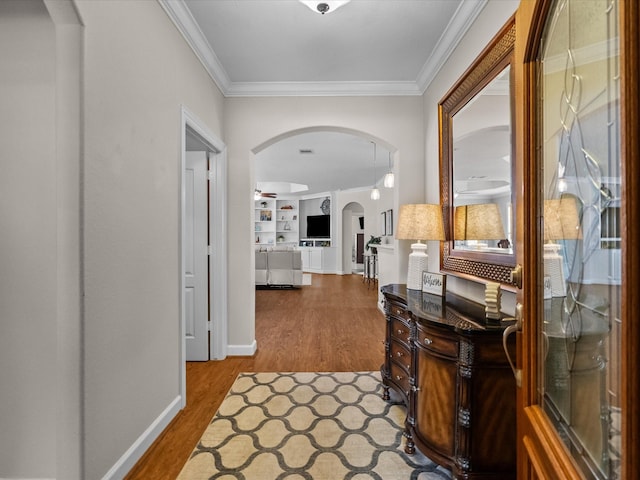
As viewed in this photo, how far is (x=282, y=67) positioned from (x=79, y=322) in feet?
8.09

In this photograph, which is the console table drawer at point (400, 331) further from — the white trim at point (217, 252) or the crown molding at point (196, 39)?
the crown molding at point (196, 39)

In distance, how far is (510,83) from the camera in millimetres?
1590

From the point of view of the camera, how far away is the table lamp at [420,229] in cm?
215

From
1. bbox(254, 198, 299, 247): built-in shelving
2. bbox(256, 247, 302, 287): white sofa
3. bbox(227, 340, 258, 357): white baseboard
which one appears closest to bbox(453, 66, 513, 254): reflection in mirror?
bbox(227, 340, 258, 357): white baseboard

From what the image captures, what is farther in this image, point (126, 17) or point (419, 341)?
point (419, 341)

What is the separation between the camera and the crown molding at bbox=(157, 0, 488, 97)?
6.40 ft

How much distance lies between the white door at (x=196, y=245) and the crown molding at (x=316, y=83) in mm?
754

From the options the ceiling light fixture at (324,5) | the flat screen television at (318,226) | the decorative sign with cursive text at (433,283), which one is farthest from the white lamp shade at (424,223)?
the flat screen television at (318,226)

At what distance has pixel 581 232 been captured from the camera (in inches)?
26.6

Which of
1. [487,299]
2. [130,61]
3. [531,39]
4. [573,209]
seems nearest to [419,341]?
[487,299]

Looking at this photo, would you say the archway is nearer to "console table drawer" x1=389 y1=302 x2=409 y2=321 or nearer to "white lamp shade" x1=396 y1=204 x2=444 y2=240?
"white lamp shade" x1=396 y1=204 x2=444 y2=240

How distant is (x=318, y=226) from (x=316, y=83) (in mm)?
7340

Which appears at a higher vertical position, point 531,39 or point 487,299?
point 531,39

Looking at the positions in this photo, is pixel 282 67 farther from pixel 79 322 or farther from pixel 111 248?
pixel 79 322
